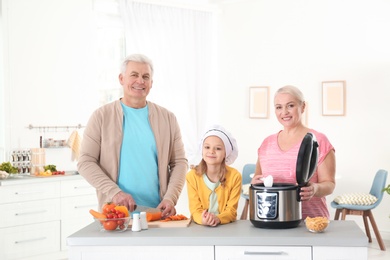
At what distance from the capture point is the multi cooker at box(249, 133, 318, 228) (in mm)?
2461

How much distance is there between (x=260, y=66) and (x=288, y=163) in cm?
462

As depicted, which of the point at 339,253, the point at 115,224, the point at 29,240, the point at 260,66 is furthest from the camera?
the point at 260,66

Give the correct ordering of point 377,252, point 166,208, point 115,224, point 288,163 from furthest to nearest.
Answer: point 377,252
point 166,208
point 288,163
point 115,224

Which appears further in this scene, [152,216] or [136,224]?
[152,216]

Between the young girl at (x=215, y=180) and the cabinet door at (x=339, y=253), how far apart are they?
0.49 metres

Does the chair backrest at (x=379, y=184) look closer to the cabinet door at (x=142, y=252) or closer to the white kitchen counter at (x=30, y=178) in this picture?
the white kitchen counter at (x=30, y=178)

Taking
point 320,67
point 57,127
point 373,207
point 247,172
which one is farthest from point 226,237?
point 320,67

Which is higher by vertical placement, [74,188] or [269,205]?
[269,205]

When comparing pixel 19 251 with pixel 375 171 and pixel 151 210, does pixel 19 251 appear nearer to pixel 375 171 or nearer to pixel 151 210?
pixel 151 210

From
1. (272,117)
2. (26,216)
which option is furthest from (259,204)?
(272,117)

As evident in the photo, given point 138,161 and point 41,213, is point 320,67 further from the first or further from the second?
point 138,161

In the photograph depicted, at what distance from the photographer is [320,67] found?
21.9ft

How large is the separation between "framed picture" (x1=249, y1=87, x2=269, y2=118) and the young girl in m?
4.40

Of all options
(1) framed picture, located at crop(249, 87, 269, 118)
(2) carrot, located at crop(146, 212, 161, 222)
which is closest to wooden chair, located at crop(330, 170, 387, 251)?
(1) framed picture, located at crop(249, 87, 269, 118)
